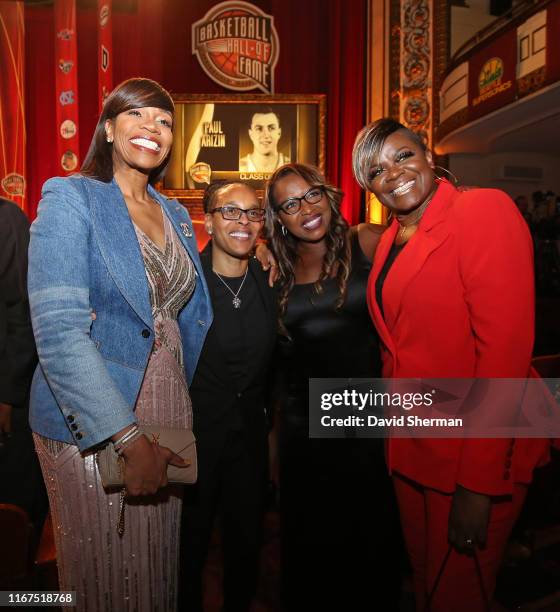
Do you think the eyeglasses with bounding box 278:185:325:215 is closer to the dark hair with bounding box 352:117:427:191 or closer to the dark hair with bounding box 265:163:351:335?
the dark hair with bounding box 265:163:351:335

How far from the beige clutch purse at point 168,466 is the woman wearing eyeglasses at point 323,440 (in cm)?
84

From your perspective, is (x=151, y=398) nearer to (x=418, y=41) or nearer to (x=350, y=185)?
(x=350, y=185)

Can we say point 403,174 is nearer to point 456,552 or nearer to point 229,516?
point 456,552

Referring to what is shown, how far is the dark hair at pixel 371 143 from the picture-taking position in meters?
1.59

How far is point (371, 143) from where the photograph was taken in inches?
63.0

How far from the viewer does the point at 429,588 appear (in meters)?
1.46

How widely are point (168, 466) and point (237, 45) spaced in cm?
840

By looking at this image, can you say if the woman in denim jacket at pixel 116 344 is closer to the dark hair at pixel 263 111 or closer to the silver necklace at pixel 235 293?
the silver necklace at pixel 235 293

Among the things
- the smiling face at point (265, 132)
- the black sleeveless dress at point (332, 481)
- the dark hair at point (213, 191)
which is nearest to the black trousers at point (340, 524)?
the black sleeveless dress at point (332, 481)

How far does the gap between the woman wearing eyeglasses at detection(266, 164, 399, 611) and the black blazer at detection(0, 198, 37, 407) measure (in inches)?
39.3

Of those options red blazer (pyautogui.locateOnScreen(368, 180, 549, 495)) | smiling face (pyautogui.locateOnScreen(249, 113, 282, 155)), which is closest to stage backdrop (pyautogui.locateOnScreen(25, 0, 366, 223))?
smiling face (pyautogui.locateOnScreen(249, 113, 282, 155))

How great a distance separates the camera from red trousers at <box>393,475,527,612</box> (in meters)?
1.33

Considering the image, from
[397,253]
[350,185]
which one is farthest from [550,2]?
[397,253]

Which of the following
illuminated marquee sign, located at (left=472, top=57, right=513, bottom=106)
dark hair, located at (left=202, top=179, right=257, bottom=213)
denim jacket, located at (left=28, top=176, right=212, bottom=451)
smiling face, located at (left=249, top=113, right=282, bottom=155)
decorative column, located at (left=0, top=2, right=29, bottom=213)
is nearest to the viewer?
denim jacket, located at (left=28, top=176, right=212, bottom=451)
